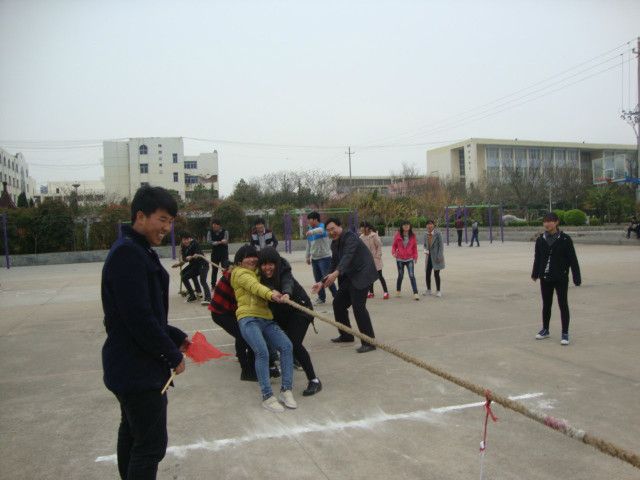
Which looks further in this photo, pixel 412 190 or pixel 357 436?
pixel 412 190

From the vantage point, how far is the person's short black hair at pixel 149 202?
102 inches

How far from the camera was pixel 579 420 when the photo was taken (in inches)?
159

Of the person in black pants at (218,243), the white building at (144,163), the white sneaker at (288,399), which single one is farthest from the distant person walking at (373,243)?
the white building at (144,163)

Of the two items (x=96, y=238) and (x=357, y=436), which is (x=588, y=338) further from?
(x=96, y=238)

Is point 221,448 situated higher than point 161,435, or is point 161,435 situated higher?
point 161,435

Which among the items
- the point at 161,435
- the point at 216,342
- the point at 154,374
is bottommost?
the point at 216,342

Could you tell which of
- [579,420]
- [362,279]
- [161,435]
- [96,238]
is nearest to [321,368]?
[362,279]

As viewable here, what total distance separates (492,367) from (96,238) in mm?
23452

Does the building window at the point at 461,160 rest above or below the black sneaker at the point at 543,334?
above

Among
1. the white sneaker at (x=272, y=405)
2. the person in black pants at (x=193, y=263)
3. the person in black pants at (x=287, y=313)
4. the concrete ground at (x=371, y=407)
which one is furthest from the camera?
the person in black pants at (x=193, y=263)

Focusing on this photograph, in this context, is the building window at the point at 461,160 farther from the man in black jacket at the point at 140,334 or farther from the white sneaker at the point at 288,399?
the man in black jacket at the point at 140,334

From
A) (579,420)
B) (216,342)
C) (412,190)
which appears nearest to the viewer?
(579,420)

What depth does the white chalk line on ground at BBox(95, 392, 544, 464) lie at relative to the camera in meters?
3.72

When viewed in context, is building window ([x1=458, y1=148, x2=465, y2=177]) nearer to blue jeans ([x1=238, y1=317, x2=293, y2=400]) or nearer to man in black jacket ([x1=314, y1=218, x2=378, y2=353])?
man in black jacket ([x1=314, y1=218, x2=378, y2=353])
